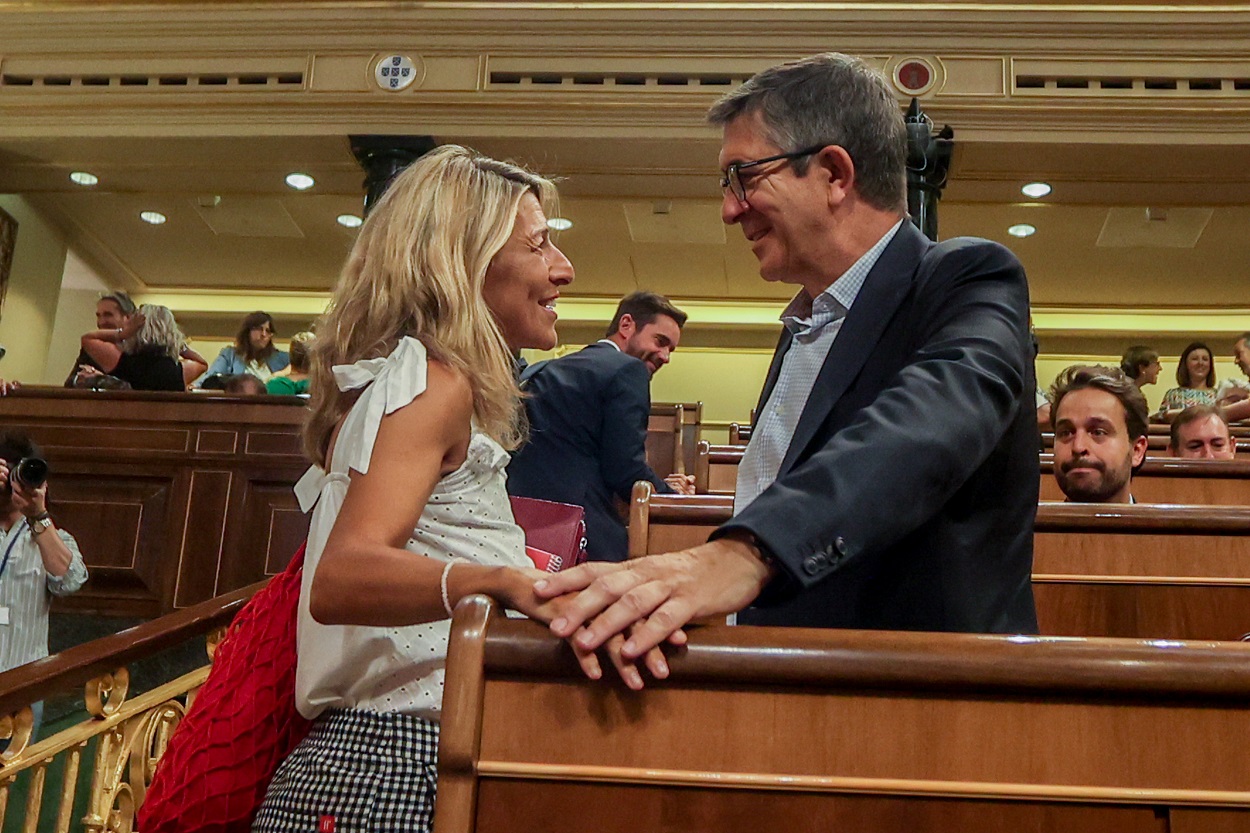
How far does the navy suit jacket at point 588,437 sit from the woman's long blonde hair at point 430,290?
1.38m

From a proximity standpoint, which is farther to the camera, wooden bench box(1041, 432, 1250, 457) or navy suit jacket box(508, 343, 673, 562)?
wooden bench box(1041, 432, 1250, 457)

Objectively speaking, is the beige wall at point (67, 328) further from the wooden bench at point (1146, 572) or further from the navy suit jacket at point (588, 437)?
the wooden bench at point (1146, 572)

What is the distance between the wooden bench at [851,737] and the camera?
0.76 meters

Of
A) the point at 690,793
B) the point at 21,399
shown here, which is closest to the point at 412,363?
the point at 690,793

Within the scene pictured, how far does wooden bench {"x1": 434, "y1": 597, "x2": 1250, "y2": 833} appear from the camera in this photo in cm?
76

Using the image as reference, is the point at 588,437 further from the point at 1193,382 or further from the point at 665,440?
the point at 1193,382

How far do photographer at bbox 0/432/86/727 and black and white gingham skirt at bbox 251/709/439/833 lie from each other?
2.29m

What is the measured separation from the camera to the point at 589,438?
2.75 metres

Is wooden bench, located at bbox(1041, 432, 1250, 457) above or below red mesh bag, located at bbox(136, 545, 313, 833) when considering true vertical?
above

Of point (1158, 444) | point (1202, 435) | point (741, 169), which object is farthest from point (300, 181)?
point (741, 169)

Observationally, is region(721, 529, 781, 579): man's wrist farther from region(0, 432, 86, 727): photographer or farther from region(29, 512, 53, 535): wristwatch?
region(29, 512, 53, 535): wristwatch

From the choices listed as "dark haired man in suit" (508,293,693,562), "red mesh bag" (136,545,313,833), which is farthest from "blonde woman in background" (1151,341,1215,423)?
"red mesh bag" (136,545,313,833)

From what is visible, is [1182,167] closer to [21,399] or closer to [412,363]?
[21,399]

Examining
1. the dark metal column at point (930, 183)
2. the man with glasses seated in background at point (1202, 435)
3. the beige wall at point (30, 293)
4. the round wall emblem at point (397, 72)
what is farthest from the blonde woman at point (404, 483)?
the beige wall at point (30, 293)
